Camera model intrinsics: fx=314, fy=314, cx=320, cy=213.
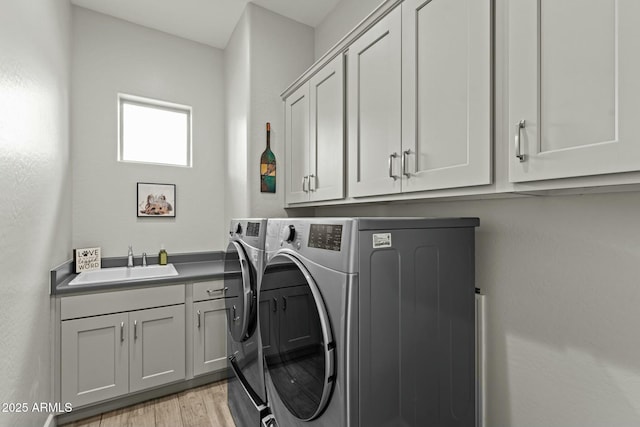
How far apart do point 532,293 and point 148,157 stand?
2992 millimetres

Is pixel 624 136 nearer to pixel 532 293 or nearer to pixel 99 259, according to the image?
pixel 532 293

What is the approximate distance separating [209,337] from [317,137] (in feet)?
5.57

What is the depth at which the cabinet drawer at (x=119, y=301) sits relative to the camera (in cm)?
196

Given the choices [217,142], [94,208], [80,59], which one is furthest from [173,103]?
[94,208]

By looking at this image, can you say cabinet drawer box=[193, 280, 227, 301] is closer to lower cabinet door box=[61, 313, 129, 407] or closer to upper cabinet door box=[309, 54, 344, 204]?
lower cabinet door box=[61, 313, 129, 407]

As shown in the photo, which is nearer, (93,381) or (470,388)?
(470,388)

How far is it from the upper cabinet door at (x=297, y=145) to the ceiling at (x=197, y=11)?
2.36 feet

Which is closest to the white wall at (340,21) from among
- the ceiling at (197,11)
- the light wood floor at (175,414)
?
the ceiling at (197,11)

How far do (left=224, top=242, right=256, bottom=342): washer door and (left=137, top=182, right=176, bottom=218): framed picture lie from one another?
42.0 inches

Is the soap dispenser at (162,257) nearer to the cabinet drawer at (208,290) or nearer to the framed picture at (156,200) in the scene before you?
the framed picture at (156,200)

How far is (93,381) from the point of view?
6.59ft

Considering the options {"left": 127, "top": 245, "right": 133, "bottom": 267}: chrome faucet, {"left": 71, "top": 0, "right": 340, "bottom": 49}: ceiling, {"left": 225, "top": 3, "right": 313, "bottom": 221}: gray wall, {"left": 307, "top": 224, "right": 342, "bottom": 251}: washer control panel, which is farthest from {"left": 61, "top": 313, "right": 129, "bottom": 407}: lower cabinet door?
{"left": 71, "top": 0, "right": 340, "bottom": 49}: ceiling

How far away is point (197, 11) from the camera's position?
2.51 m

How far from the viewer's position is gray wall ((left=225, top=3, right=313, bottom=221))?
7.91ft
